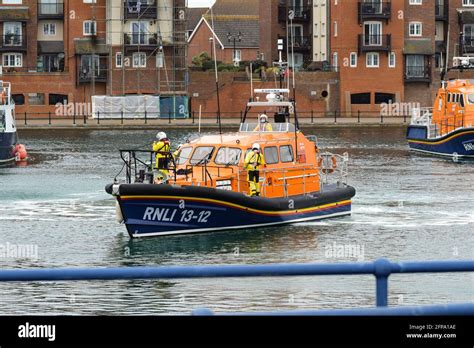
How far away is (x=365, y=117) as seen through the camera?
94.4m

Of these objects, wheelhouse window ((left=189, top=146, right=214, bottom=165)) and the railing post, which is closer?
the railing post

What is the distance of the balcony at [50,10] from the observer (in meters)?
96.8

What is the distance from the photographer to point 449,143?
200ft

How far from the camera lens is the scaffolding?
3743 inches

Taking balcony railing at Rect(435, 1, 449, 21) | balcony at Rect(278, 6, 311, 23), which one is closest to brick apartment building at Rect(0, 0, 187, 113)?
balcony at Rect(278, 6, 311, 23)

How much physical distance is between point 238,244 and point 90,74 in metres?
65.7

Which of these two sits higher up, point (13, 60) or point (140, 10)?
point (140, 10)

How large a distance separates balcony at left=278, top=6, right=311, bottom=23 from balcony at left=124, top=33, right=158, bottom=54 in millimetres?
14302

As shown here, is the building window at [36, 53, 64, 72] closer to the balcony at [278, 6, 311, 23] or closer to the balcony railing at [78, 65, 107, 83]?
the balcony railing at [78, 65, 107, 83]

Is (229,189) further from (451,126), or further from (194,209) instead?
(451,126)

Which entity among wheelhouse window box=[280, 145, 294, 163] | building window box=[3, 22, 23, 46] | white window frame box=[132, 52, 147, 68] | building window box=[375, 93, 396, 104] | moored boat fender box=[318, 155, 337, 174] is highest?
building window box=[3, 22, 23, 46]

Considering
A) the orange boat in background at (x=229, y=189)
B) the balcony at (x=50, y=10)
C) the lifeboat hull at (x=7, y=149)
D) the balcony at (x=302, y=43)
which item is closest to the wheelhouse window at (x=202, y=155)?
the orange boat in background at (x=229, y=189)

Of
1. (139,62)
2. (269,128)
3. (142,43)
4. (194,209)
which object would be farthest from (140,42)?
(194,209)

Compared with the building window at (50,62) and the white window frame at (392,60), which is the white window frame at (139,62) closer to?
the building window at (50,62)
